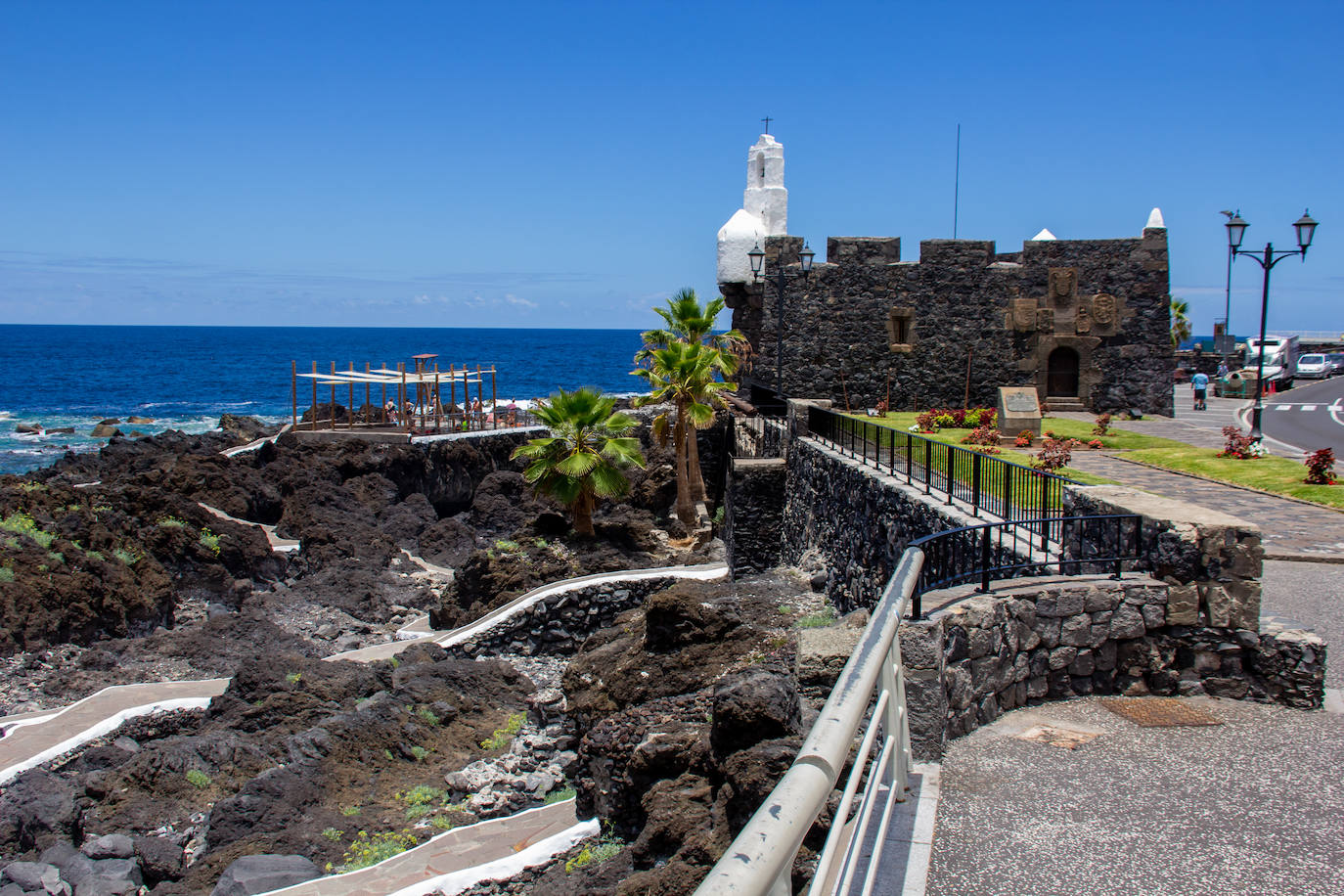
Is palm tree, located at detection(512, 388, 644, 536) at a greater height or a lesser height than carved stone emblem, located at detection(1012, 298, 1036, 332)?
lesser

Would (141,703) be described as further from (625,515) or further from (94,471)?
(94,471)

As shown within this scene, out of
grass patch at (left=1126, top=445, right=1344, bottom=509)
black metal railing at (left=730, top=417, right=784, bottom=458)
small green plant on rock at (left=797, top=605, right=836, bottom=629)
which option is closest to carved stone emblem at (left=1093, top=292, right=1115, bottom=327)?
grass patch at (left=1126, top=445, right=1344, bottom=509)

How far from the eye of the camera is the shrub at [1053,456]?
1573cm

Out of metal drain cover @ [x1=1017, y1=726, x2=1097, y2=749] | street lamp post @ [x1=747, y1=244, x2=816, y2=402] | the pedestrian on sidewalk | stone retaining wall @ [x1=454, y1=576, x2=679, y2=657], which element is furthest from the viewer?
the pedestrian on sidewalk

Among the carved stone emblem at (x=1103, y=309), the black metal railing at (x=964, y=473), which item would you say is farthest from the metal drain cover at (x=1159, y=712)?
the carved stone emblem at (x=1103, y=309)

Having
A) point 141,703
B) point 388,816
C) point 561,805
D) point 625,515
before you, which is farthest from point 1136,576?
point 625,515

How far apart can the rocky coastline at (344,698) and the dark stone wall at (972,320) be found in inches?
283

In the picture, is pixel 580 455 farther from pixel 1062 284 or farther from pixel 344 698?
pixel 1062 284

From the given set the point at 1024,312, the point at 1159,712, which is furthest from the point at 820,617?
the point at 1024,312

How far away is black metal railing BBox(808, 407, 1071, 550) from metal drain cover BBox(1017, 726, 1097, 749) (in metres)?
2.12

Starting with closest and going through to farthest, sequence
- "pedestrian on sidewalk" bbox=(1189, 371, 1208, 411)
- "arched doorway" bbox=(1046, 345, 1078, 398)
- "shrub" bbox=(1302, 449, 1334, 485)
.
→ "shrub" bbox=(1302, 449, 1334, 485) < "arched doorway" bbox=(1046, 345, 1078, 398) < "pedestrian on sidewalk" bbox=(1189, 371, 1208, 411)

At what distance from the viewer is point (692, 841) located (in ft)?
22.0

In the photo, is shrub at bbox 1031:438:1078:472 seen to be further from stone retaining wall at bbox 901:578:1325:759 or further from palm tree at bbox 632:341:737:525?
palm tree at bbox 632:341:737:525

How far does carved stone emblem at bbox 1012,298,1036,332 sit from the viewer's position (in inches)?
1078
